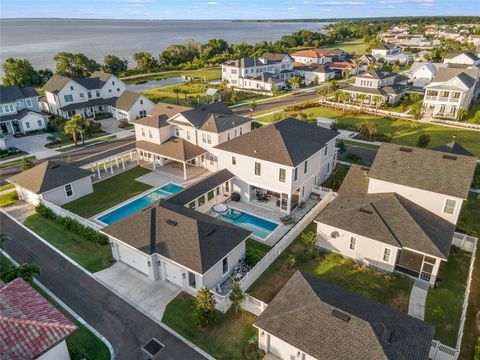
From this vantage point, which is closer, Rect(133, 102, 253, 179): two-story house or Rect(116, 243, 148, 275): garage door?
Rect(116, 243, 148, 275): garage door

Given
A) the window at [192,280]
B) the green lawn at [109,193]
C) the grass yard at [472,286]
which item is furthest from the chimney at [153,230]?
the grass yard at [472,286]

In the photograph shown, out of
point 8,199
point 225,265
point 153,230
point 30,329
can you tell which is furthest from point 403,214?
point 8,199

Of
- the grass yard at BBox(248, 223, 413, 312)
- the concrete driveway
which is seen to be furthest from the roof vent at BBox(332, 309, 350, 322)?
the concrete driveway

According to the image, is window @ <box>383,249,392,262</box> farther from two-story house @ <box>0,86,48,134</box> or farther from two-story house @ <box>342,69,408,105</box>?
two-story house @ <box>0,86,48,134</box>

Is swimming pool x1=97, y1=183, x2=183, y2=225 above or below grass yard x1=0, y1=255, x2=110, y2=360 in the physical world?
above

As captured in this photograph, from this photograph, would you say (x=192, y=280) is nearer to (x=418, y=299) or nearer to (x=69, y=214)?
(x=69, y=214)
